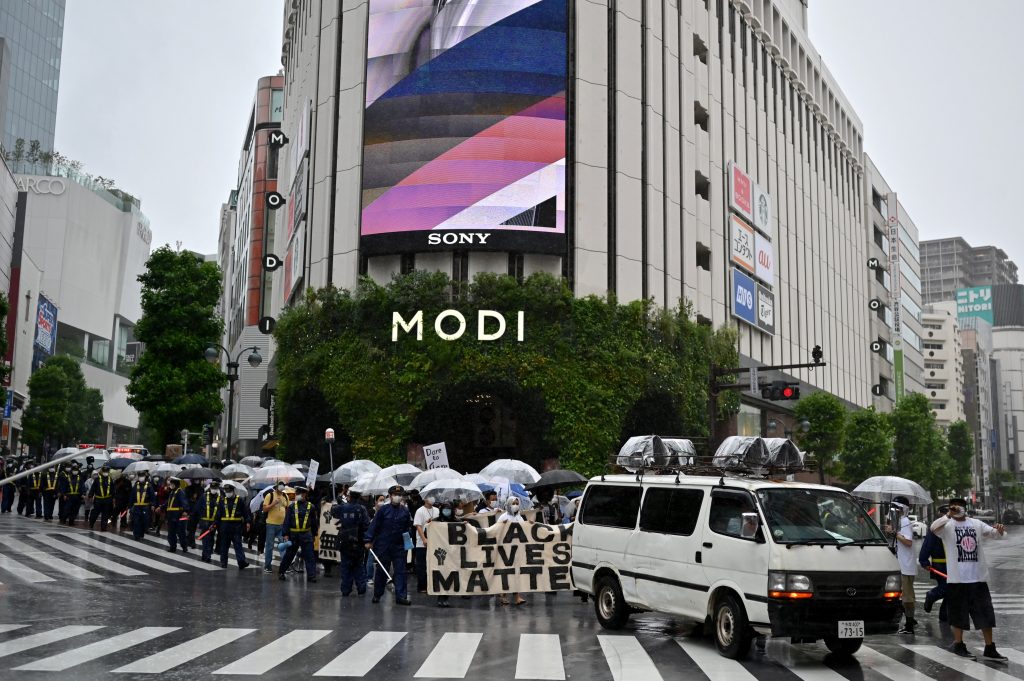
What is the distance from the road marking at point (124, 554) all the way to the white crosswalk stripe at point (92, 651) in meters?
8.28

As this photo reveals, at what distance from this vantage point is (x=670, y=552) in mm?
13023

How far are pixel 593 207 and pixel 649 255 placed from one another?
329 centimetres

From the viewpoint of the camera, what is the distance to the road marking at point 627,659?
10508 mm

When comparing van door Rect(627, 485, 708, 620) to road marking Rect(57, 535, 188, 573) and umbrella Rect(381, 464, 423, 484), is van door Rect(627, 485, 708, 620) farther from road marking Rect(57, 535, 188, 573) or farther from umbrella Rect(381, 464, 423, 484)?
umbrella Rect(381, 464, 423, 484)

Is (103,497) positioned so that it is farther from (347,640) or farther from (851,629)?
(851,629)

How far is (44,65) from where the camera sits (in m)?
141

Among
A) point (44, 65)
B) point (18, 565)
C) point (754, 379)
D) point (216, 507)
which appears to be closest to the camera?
point (18, 565)

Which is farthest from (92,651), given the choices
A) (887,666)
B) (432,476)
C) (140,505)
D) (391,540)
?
(140,505)

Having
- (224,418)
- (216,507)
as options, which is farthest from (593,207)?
(224,418)

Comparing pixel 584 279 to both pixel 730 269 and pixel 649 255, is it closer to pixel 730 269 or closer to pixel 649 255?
pixel 649 255

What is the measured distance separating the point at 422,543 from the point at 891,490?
9.41 metres

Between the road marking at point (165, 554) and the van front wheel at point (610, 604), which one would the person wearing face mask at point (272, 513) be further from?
the van front wheel at point (610, 604)

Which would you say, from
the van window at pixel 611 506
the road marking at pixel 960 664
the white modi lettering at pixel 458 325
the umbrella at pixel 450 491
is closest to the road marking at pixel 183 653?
the van window at pixel 611 506

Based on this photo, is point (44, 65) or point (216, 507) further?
point (44, 65)
